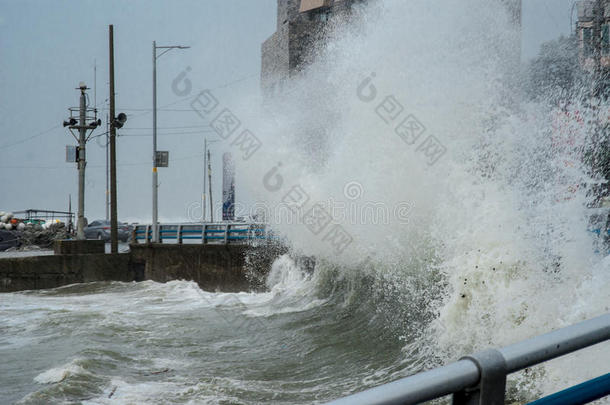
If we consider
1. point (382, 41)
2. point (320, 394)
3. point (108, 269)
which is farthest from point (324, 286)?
point (108, 269)

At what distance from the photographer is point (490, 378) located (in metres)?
1.43

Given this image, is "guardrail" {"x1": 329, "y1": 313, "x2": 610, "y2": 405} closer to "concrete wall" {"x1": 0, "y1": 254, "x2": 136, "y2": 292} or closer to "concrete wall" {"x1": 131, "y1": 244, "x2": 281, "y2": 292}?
"concrete wall" {"x1": 131, "y1": 244, "x2": 281, "y2": 292}

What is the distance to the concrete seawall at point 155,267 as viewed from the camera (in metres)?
19.5

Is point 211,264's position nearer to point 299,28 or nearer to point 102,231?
point 102,231

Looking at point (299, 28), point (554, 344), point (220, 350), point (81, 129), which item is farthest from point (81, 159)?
point (299, 28)

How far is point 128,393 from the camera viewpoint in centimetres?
682

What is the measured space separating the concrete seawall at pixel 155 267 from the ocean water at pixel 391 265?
887mm

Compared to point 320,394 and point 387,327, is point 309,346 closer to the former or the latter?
point 387,327

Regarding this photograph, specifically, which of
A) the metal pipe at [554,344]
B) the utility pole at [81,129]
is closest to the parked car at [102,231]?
the utility pole at [81,129]

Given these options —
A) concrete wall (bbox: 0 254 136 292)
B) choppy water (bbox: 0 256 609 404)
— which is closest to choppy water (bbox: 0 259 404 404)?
choppy water (bbox: 0 256 609 404)

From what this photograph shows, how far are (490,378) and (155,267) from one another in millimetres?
20581

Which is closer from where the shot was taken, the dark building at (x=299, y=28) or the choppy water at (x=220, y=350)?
the choppy water at (x=220, y=350)

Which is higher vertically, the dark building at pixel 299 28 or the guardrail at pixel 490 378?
the dark building at pixel 299 28

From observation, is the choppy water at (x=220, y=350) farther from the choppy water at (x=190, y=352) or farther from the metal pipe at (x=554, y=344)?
the metal pipe at (x=554, y=344)
